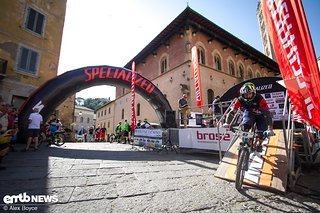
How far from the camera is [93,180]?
2.83 meters

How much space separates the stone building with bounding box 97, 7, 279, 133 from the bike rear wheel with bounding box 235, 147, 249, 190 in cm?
965

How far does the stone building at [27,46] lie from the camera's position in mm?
10719

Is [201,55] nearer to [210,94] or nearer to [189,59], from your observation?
[189,59]

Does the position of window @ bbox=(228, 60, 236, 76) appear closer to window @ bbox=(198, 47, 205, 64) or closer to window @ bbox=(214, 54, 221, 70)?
window @ bbox=(214, 54, 221, 70)

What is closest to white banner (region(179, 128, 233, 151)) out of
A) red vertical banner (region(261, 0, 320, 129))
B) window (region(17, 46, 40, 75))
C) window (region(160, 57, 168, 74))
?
red vertical banner (region(261, 0, 320, 129))

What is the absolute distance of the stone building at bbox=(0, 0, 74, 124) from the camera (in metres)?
10.7

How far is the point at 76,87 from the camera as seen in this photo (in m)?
9.01

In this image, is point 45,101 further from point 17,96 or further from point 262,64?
point 262,64

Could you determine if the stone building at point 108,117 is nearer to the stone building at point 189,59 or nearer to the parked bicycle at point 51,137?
the stone building at point 189,59

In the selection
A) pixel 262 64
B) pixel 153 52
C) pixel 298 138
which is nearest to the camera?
pixel 298 138

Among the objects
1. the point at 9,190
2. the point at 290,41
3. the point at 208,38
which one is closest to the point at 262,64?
the point at 208,38

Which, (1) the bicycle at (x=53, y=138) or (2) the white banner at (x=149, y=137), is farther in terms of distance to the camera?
(1) the bicycle at (x=53, y=138)

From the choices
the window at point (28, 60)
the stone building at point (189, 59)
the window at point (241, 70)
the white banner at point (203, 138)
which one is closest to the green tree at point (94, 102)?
the stone building at point (189, 59)

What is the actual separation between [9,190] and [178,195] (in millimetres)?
2439
